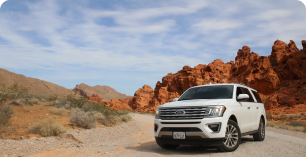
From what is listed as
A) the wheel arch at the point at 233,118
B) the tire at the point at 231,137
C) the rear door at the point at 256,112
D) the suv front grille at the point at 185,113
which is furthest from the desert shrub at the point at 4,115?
the rear door at the point at 256,112

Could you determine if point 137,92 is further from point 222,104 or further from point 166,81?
point 222,104

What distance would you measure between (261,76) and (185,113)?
44.1m

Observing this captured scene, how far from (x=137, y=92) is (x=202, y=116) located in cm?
6799

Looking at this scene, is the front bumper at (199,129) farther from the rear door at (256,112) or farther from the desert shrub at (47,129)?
the desert shrub at (47,129)

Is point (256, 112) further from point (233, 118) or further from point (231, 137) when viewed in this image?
point (231, 137)

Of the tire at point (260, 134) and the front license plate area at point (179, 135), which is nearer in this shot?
the front license plate area at point (179, 135)

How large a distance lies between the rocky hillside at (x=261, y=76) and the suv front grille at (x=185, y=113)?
2471 centimetres

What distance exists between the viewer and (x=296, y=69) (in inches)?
1716

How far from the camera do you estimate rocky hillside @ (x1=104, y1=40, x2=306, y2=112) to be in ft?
135

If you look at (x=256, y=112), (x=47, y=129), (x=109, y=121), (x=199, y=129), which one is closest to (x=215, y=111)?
(x=199, y=129)

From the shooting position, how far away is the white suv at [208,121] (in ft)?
22.3

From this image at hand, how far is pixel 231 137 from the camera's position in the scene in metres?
7.20

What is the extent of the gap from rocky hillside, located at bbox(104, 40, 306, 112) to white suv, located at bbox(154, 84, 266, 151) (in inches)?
969

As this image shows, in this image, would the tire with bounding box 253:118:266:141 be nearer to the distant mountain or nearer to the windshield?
the windshield
